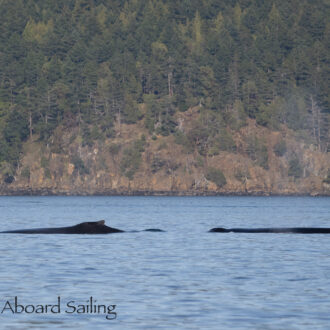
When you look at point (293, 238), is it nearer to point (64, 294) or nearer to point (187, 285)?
point (187, 285)

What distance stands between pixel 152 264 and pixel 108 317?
14.5m

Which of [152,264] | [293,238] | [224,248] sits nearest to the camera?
[152,264]

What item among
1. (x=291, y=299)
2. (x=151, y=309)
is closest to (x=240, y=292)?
(x=291, y=299)

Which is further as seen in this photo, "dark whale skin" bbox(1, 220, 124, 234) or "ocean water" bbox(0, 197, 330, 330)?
"dark whale skin" bbox(1, 220, 124, 234)

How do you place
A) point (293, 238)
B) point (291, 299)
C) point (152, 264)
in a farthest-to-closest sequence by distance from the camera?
1. point (293, 238)
2. point (152, 264)
3. point (291, 299)

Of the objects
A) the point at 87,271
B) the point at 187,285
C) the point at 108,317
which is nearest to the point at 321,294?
the point at 187,285

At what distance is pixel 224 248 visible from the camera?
163 feet

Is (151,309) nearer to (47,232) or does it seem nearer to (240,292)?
(240,292)

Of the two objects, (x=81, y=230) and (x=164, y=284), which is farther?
(x=81, y=230)

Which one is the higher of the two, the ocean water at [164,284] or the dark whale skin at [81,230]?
the dark whale skin at [81,230]

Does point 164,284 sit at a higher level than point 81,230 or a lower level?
lower

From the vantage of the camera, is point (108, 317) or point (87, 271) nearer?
point (108, 317)

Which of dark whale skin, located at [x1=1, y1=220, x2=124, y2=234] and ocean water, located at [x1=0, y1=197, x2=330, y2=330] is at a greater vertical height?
dark whale skin, located at [x1=1, y1=220, x2=124, y2=234]

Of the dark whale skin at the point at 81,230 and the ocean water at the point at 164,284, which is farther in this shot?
the dark whale skin at the point at 81,230
